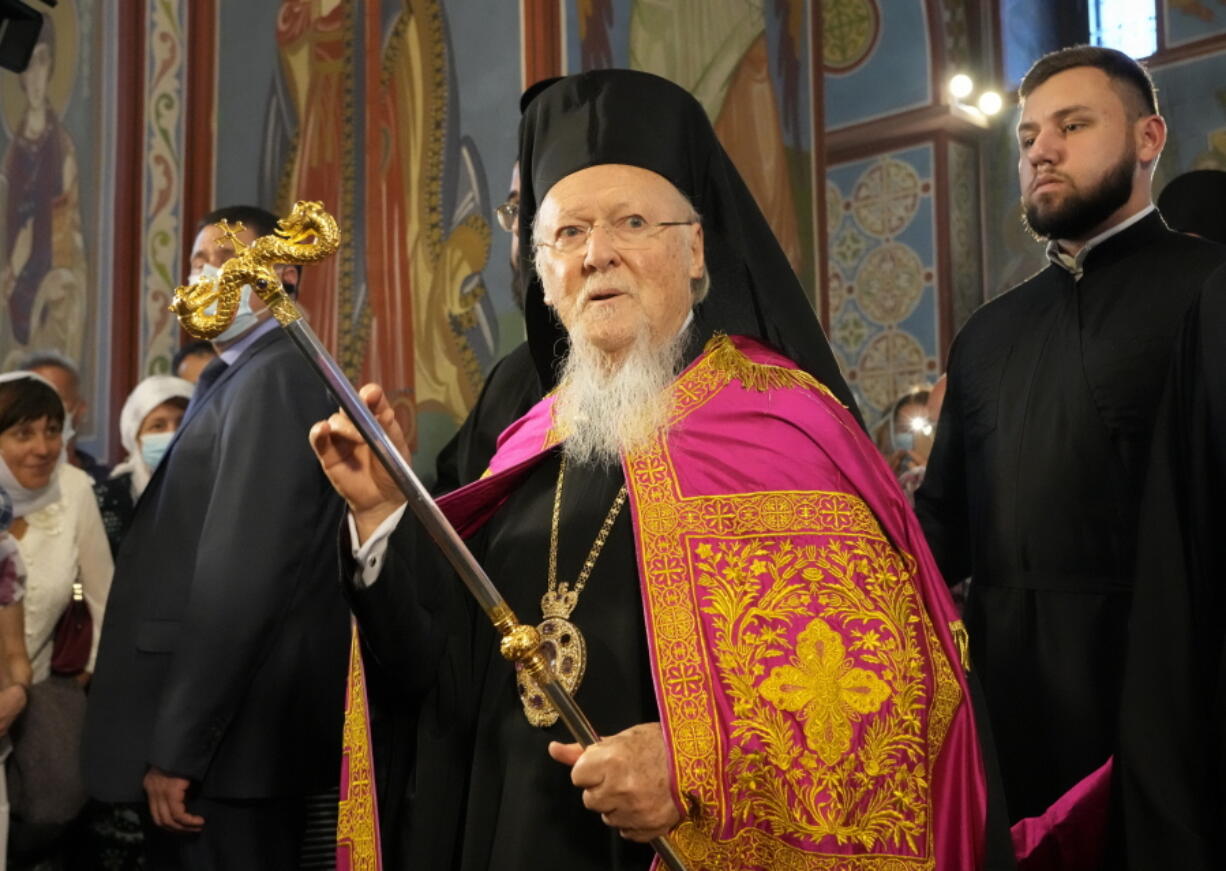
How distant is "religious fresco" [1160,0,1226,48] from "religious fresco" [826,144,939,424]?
2.23m

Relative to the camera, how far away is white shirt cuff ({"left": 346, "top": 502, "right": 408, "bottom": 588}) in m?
2.43

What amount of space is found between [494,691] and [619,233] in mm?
874

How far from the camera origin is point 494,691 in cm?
257

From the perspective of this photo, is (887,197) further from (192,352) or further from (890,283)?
(192,352)

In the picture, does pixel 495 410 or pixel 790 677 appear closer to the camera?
pixel 790 677

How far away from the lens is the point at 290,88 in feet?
21.4

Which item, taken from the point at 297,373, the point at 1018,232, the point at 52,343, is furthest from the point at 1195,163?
the point at 297,373

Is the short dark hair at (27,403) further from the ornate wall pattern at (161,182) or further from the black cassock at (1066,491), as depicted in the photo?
the black cassock at (1066,491)

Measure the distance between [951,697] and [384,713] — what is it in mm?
1040

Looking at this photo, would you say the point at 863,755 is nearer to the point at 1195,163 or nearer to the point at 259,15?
the point at 259,15

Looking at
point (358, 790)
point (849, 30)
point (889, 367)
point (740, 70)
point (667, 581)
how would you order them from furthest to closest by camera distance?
point (849, 30) → point (889, 367) → point (740, 70) → point (358, 790) → point (667, 581)

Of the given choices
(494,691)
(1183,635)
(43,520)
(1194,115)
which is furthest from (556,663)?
(1194,115)

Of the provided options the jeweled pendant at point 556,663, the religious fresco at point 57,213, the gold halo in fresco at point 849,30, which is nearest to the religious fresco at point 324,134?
the religious fresco at point 57,213

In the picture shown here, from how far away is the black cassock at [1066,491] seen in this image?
10.5 feet
